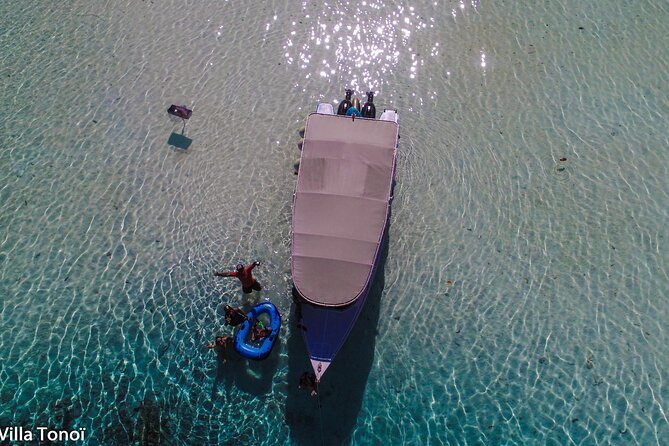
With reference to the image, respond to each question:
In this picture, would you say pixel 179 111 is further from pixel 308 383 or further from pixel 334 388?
pixel 334 388

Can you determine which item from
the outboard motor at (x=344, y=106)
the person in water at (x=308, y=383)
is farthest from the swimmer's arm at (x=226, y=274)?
the outboard motor at (x=344, y=106)

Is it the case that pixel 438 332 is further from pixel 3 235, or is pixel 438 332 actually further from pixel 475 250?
pixel 3 235

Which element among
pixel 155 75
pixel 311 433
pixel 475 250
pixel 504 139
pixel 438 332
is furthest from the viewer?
pixel 155 75

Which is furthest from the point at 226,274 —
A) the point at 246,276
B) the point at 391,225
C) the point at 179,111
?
the point at 179,111

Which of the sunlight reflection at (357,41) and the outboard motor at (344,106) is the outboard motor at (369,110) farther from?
the sunlight reflection at (357,41)

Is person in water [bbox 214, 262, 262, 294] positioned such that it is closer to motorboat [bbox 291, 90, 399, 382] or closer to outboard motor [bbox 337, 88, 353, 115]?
motorboat [bbox 291, 90, 399, 382]

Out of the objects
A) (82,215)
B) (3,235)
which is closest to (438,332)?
(82,215)

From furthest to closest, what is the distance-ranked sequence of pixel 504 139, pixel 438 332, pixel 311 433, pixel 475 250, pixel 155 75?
pixel 155 75, pixel 504 139, pixel 475 250, pixel 438 332, pixel 311 433
